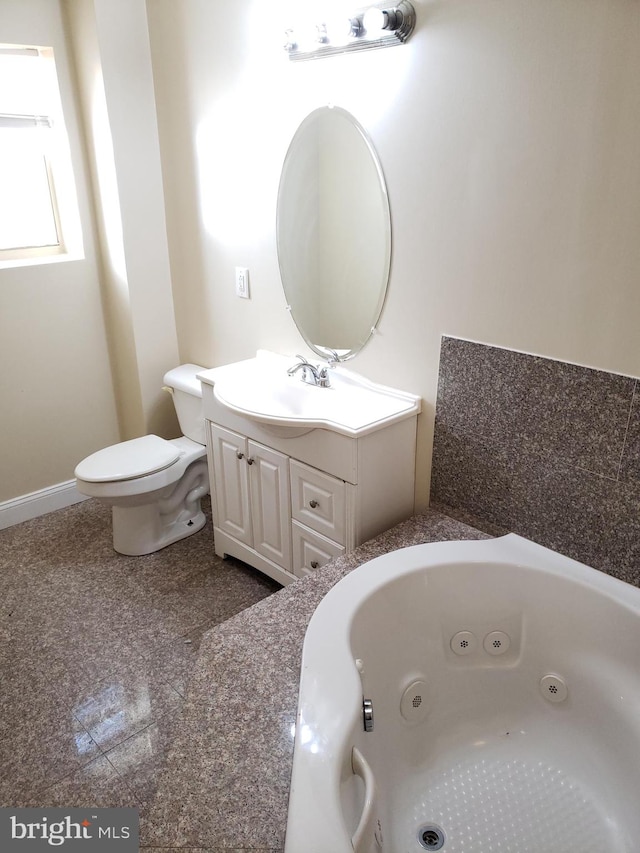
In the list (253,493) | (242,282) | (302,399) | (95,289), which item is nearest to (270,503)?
(253,493)

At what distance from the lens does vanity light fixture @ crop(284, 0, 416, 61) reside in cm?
183

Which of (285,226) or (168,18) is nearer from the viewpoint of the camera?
(285,226)

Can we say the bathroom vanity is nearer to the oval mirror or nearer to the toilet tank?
the oval mirror

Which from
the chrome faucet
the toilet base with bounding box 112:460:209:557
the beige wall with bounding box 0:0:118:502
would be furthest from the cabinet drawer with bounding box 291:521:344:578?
the beige wall with bounding box 0:0:118:502

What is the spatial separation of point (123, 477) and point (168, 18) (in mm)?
1834

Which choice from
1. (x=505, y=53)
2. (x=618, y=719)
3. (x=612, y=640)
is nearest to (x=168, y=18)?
(x=505, y=53)

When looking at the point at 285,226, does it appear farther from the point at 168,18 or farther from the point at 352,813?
the point at 352,813

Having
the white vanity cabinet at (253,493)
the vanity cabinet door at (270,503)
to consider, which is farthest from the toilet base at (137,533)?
the vanity cabinet door at (270,503)

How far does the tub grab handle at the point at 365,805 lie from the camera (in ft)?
3.89

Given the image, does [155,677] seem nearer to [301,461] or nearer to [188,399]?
[301,461]

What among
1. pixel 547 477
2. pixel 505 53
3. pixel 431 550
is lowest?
pixel 431 550

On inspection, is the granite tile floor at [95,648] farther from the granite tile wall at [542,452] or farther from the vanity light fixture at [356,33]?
the vanity light fixture at [356,33]

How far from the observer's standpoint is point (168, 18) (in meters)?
2.66

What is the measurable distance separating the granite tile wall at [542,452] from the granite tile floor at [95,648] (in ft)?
3.28
